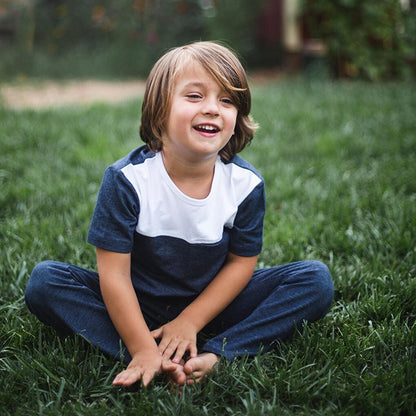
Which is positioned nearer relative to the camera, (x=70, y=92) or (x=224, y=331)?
(x=224, y=331)

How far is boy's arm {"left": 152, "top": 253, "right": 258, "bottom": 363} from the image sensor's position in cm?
161

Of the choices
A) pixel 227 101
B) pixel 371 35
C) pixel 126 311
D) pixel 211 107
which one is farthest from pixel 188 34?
pixel 126 311

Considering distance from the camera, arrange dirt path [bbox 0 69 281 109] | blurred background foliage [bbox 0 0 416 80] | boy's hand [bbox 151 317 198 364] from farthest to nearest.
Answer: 1. blurred background foliage [bbox 0 0 416 80]
2. dirt path [bbox 0 69 281 109]
3. boy's hand [bbox 151 317 198 364]

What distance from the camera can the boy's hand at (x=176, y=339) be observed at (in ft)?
5.18

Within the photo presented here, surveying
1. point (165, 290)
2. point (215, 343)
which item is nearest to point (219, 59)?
point (165, 290)

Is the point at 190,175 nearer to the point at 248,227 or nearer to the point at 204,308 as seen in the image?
the point at 248,227

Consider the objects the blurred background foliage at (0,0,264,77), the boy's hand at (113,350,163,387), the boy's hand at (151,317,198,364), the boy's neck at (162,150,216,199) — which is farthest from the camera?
the blurred background foliage at (0,0,264,77)

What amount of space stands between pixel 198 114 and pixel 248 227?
44cm

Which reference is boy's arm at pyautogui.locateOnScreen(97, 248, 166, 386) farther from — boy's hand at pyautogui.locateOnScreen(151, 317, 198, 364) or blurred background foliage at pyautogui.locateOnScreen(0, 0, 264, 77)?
blurred background foliage at pyautogui.locateOnScreen(0, 0, 264, 77)

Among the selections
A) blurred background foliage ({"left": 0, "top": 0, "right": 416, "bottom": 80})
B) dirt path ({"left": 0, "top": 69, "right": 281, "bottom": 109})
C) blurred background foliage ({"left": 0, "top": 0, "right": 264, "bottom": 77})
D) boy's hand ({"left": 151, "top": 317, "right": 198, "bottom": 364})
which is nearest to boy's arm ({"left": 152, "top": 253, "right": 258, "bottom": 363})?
boy's hand ({"left": 151, "top": 317, "right": 198, "bottom": 364})

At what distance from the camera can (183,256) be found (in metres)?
1.71

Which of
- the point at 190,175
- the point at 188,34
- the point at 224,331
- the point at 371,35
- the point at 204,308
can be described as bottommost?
the point at 224,331

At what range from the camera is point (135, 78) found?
26.8 ft

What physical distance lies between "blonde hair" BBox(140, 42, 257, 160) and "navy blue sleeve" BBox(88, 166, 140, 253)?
0.71ft
